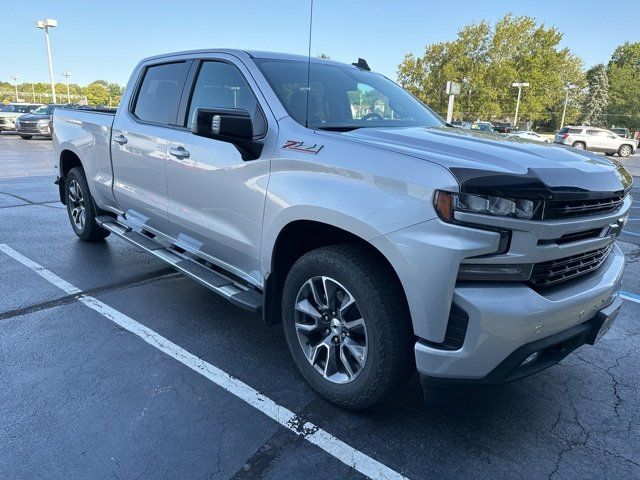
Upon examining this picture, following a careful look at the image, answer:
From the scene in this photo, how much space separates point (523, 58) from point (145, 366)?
65.8 m

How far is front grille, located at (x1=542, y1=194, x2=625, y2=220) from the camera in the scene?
209 cm

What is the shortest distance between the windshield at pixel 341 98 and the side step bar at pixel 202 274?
3.84 feet

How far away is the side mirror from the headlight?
1274 mm

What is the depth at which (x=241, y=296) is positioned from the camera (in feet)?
10.3

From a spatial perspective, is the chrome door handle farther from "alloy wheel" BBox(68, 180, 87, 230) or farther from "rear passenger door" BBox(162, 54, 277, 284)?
"alloy wheel" BBox(68, 180, 87, 230)

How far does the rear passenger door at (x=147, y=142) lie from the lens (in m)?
3.83

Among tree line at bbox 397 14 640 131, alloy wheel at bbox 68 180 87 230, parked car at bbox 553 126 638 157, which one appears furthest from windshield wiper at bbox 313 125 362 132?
tree line at bbox 397 14 640 131

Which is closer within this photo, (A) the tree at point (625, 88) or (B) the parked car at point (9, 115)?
(B) the parked car at point (9, 115)

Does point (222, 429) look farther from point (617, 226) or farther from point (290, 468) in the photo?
point (617, 226)

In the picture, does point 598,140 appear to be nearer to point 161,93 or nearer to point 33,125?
point 33,125

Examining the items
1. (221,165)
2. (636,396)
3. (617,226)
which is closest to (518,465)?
(636,396)

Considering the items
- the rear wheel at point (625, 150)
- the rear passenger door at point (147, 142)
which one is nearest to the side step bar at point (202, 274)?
the rear passenger door at point (147, 142)

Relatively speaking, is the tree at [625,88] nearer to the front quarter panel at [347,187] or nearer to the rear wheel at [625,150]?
the rear wheel at [625,150]

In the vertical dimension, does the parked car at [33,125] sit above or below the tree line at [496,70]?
below
